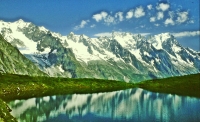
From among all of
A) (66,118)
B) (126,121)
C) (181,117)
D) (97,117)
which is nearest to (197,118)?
(181,117)

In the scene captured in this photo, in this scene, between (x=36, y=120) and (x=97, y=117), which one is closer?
(x=36, y=120)

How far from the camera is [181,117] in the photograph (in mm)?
106438

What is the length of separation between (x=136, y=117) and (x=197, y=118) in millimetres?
20614

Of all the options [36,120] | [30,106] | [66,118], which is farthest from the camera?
[30,106]

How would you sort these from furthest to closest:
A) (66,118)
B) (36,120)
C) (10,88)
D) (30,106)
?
(10,88) → (30,106) → (66,118) → (36,120)

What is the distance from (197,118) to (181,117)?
569 cm

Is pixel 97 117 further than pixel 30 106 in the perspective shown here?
No

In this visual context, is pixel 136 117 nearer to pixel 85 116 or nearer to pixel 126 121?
pixel 126 121

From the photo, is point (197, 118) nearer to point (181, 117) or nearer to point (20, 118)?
point (181, 117)

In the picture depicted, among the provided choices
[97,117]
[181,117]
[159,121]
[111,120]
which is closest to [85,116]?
[97,117]

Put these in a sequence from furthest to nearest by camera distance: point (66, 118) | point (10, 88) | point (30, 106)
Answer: point (10, 88) → point (30, 106) → point (66, 118)

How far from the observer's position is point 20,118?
97062 millimetres

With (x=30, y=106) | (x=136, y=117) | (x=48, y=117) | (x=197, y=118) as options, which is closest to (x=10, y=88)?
(x=30, y=106)

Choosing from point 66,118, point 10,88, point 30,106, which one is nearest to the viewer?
point 66,118
